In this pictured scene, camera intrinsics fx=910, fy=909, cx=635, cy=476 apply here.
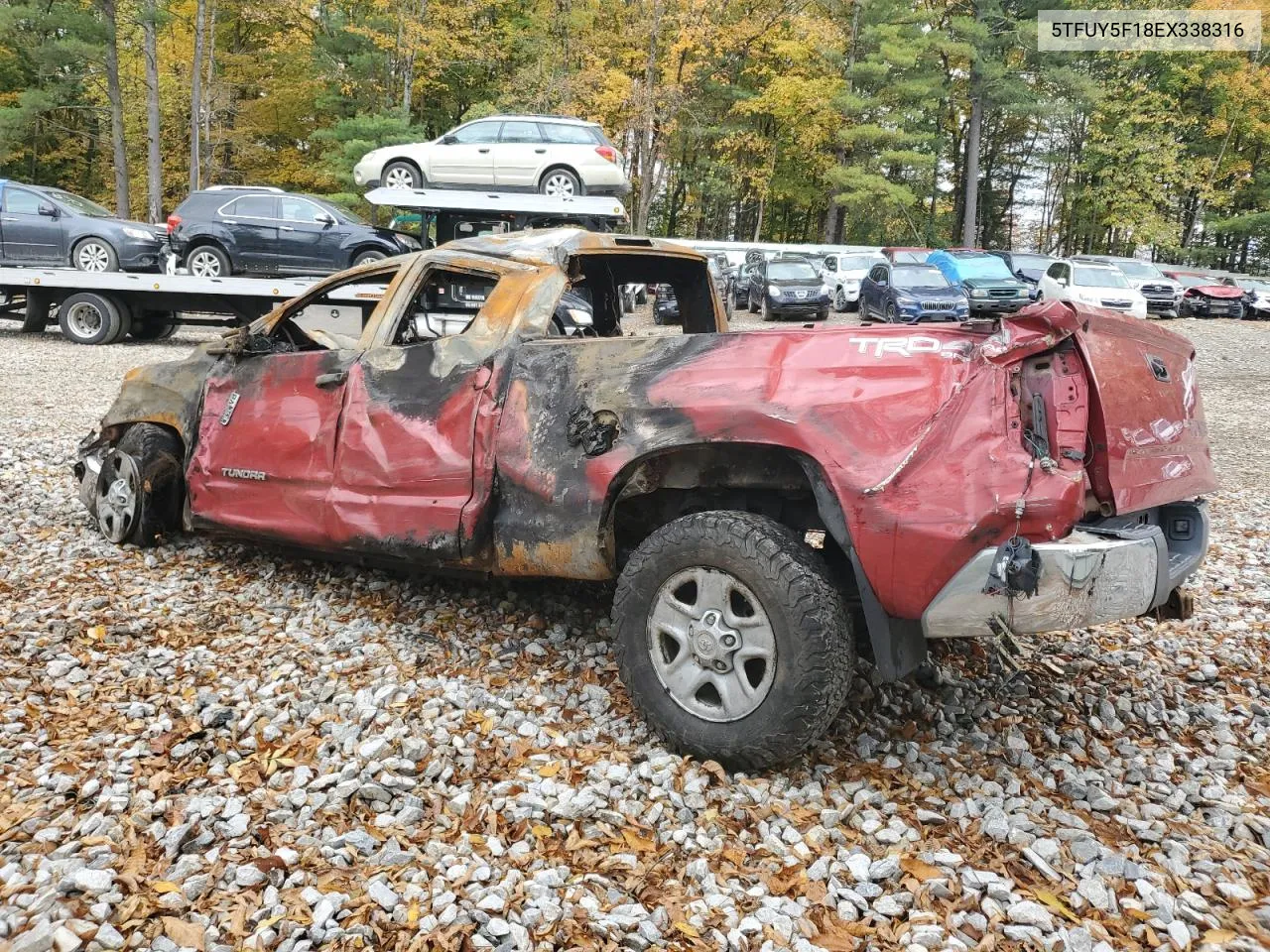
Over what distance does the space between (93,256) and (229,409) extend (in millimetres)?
12593

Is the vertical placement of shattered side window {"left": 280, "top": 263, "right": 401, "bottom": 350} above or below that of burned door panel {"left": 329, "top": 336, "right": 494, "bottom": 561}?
above

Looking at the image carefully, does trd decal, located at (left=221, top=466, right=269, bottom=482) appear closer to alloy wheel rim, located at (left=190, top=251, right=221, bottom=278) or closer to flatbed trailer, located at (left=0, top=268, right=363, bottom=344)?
flatbed trailer, located at (left=0, top=268, right=363, bottom=344)

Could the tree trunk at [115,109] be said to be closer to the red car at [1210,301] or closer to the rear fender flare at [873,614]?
the rear fender flare at [873,614]

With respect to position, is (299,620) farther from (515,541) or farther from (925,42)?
(925,42)

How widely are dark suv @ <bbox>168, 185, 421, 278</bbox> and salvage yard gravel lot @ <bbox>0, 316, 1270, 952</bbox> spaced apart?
1100 centimetres

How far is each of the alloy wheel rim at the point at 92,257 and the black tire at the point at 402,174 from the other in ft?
15.1

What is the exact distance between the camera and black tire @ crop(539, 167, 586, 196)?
14.8 metres

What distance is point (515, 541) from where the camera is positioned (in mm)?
3510

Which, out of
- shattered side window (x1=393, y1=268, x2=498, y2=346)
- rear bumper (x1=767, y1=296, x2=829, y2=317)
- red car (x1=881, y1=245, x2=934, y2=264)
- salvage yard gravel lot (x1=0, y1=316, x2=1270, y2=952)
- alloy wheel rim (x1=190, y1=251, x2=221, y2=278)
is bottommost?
salvage yard gravel lot (x1=0, y1=316, x2=1270, y2=952)

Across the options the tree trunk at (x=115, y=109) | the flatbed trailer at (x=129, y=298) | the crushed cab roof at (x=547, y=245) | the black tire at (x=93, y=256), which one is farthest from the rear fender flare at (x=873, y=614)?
the tree trunk at (x=115, y=109)

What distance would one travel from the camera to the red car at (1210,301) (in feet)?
84.4

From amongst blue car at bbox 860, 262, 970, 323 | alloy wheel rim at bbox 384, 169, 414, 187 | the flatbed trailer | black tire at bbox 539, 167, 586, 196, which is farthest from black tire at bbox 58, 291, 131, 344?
blue car at bbox 860, 262, 970, 323

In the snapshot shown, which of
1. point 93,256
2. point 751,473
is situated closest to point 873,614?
point 751,473

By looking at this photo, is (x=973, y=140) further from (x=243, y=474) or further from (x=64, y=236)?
(x=243, y=474)
